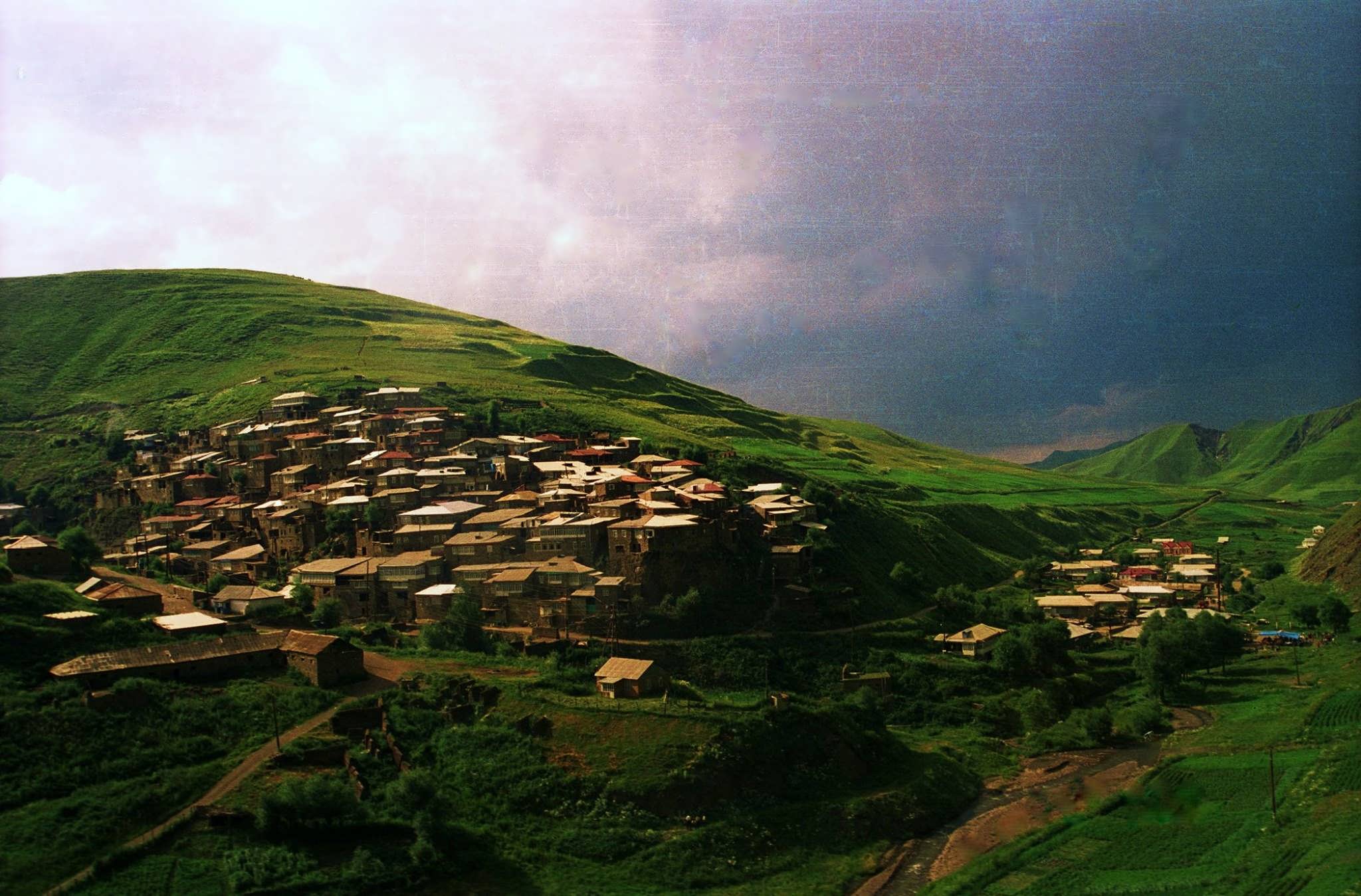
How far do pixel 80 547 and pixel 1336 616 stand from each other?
78130 millimetres

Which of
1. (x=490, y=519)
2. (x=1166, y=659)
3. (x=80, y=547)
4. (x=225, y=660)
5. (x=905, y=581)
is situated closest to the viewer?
(x=225, y=660)

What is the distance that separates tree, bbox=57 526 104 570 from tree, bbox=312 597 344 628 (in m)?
15.5

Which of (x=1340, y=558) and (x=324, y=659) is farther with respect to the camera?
(x=1340, y=558)

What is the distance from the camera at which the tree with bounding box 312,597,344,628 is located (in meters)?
52.9

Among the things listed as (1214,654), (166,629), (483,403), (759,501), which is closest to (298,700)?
(166,629)

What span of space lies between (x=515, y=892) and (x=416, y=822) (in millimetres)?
4038

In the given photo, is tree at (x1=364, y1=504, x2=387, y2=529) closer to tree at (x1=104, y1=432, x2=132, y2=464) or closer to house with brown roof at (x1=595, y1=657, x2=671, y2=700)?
house with brown roof at (x1=595, y1=657, x2=671, y2=700)

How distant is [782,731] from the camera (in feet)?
140

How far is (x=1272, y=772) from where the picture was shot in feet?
129

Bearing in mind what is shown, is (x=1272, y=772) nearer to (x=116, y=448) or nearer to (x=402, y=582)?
(x=402, y=582)

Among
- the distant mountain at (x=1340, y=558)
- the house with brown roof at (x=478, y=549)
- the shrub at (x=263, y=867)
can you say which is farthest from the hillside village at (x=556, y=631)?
the distant mountain at (x=1340, y=558)

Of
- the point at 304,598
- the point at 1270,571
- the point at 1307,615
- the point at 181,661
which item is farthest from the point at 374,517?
the point at 1270,571

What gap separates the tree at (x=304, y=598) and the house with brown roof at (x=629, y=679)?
1878cm

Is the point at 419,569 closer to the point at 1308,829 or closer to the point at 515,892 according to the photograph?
the point at 515,892
